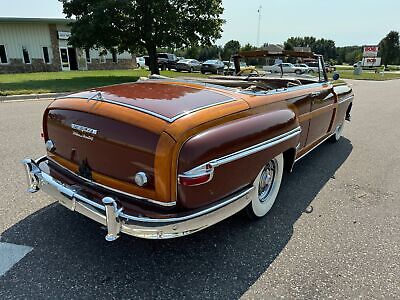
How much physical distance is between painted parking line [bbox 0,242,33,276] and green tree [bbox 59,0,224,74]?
1584cm

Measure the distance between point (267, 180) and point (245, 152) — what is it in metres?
0.88

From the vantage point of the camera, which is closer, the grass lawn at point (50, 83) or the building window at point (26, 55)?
the grass lawn at point (50, 83)

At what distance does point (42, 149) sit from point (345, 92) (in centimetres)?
502

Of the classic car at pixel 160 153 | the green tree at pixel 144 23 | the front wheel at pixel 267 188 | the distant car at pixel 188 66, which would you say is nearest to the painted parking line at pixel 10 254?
the classic car at pixel 160 153

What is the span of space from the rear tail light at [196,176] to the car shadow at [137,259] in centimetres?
76

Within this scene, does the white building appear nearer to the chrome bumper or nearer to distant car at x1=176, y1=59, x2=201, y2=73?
distant car at x1=176, y1=59, x2=201, y2=73

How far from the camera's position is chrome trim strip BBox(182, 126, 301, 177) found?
204 centimetres

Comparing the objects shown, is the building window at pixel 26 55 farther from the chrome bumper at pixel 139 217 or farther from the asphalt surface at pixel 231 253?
the chrome bumper at pixel 139 217

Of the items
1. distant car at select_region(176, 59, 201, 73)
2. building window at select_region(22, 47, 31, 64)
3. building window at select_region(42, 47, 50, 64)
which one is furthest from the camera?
distant car at select_region(176, 59, 201, 73)

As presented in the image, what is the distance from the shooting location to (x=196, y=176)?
2.04 metres

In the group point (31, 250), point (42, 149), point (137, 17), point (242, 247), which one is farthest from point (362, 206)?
point (137, 17)

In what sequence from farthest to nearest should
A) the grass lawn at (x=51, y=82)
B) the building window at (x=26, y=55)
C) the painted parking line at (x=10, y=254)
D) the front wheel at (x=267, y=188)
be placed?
the building window at (x=26, y=55) → the grass lawn at (x=51, y=82) → the front wheel at (x=267, y=188) → the painted parking line at (x=10, y=254)

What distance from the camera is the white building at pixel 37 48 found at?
2456 cm

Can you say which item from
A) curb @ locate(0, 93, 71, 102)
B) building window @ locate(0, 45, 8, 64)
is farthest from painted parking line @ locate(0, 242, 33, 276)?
building window @ locate(0, 45, 8, 64)
